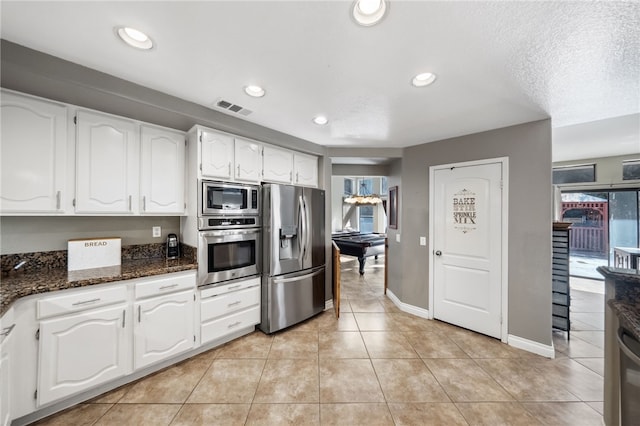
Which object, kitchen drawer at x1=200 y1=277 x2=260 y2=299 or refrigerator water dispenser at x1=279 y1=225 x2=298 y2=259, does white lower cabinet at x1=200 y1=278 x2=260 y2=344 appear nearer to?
kitchen drawer at x1=200 y1=277 x2=260 y2=299

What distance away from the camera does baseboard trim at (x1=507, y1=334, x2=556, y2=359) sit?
2386mm

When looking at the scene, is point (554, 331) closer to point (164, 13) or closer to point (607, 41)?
point (607, 41)

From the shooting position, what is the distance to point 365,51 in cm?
143

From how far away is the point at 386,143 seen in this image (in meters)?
3.30

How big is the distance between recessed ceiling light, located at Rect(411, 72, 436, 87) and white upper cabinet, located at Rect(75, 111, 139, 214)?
8.19ft

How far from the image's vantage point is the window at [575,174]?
470 centimetres

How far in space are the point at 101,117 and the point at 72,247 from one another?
3.79ft

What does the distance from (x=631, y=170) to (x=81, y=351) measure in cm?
815

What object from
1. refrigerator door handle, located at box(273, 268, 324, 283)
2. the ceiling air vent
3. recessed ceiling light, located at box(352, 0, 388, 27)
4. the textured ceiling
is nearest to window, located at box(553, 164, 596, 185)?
the textured ceiling

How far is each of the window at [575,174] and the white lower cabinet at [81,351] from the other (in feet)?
25.0

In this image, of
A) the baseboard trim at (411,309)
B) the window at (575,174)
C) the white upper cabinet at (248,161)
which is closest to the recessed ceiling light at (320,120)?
the white upper cabinet at (248,161)

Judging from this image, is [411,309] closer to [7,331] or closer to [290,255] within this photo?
[290,255]

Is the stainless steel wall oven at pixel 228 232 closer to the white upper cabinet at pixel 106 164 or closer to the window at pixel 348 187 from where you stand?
the white upper cabinet at pixel 106 164

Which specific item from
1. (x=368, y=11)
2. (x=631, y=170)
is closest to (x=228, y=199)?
(x=368, y=11)
